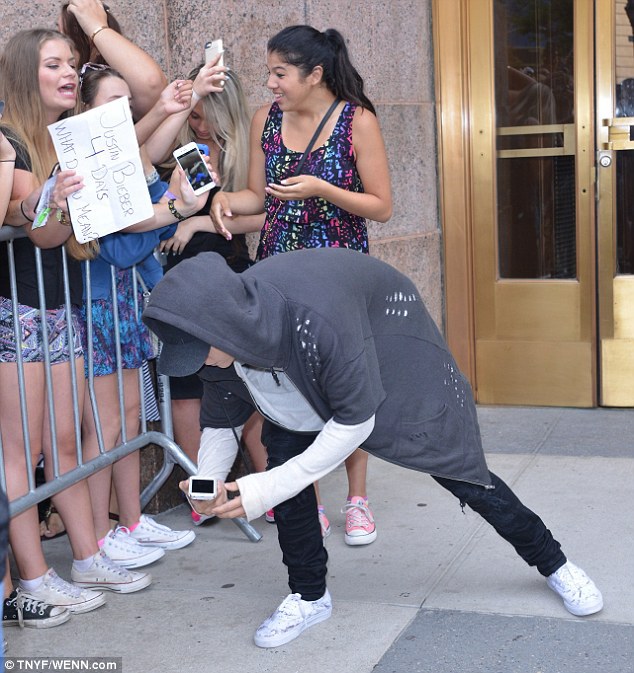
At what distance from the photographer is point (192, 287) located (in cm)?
Result: 265

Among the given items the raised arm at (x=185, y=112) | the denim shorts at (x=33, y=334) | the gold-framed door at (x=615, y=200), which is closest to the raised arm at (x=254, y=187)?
the raised arm at (x=185, y=112)

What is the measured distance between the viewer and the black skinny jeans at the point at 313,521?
10.7 feet

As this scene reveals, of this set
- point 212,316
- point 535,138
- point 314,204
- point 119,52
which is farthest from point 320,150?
point 535,138

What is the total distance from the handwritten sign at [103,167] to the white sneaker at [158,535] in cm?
125

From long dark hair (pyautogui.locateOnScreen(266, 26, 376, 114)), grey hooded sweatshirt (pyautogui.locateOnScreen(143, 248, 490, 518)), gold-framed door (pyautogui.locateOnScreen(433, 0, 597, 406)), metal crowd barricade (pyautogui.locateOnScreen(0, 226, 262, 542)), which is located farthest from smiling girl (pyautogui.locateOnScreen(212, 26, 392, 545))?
gold-framed door (pyautogui.locateOnScreen(433, 0, 597, 406))

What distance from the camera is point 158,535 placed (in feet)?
13.7

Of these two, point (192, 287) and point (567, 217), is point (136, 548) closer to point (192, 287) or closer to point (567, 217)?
point (192, 287)

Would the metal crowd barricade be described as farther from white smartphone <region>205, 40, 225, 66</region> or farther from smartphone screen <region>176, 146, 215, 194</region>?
white smartphone <region>205, 40, 225, 66</region>

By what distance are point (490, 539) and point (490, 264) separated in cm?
235

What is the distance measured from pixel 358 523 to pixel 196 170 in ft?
4.90

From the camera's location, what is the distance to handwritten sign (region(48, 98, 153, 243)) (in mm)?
3521

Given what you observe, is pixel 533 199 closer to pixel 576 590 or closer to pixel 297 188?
pixel 297 188

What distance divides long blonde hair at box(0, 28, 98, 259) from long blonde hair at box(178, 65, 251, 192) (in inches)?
32.3

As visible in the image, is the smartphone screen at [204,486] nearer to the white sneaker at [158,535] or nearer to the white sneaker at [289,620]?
the white sneaker at [289,620]
